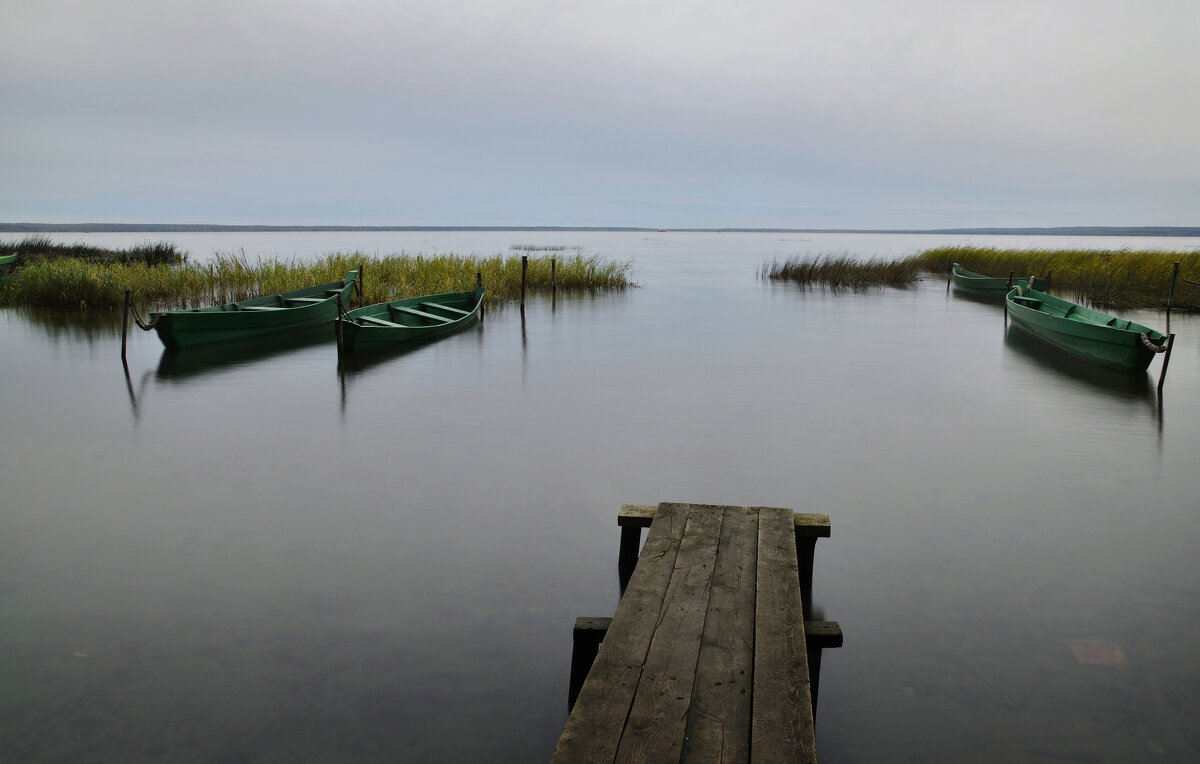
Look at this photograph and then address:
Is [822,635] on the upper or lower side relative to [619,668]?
lower

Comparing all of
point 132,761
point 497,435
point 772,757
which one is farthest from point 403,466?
point 772,757

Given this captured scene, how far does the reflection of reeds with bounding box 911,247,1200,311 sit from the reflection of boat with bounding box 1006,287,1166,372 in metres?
8.50

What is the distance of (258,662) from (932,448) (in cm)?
624

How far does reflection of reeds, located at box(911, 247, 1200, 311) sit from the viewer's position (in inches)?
860

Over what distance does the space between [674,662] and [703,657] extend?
0.38 ft

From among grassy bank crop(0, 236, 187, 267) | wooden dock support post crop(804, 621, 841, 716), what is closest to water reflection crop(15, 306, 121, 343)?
grassy bank crop(0, 236, 187, 267)

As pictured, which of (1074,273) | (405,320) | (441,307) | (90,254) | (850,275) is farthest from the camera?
(90,254)

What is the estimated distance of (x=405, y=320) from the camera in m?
15.2

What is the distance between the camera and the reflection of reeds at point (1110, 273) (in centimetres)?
2184

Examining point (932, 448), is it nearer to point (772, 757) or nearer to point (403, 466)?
point (403, 466)

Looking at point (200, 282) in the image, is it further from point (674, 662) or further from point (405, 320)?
point (674, 662)

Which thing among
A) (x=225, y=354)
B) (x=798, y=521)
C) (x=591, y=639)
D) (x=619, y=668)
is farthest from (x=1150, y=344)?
(x=225, y=354)

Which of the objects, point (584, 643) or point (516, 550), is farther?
point (516, 550)

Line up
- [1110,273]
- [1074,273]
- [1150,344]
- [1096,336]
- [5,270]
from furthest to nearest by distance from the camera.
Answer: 1. [1074,273]
2. [1110,273]
3. [5,270]
4. [1096,336]
5. [1150,344]
